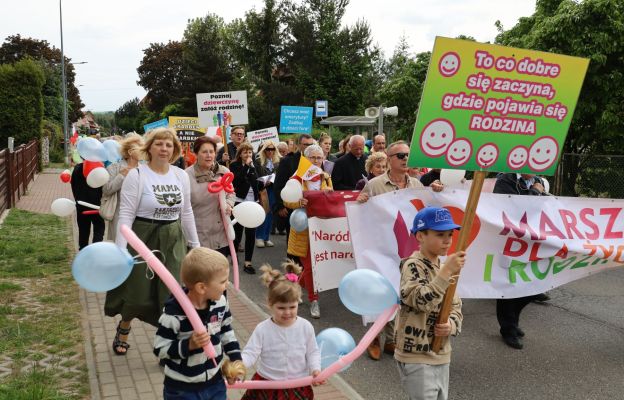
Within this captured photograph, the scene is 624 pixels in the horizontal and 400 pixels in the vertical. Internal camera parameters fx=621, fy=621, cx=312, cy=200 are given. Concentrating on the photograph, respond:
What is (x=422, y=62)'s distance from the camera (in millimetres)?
23297

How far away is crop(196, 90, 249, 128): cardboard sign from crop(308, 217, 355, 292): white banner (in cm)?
678

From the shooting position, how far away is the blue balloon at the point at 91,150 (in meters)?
6.80

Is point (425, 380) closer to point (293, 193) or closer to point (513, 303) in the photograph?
point (513, 303)

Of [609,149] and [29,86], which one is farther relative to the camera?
[29,86]

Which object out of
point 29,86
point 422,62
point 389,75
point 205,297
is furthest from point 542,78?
point 389,75

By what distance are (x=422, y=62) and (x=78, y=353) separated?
66.1 ft

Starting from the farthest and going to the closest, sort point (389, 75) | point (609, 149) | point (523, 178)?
point (389, 75), point (609, 149), point (523, 178)

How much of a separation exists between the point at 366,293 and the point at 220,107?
1044 centimetres

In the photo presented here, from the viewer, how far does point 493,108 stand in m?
3.46

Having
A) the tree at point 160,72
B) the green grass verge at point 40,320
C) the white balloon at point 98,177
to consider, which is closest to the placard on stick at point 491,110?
the green grass verge at point 40,320

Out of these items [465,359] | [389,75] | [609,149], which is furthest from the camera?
[389,75]

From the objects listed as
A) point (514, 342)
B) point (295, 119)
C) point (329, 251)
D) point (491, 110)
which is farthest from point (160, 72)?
point (491, 110)

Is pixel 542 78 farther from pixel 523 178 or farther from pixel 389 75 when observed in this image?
pixel 389 75

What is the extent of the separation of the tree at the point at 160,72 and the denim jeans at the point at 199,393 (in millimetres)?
74865
